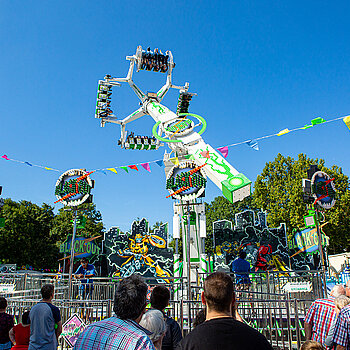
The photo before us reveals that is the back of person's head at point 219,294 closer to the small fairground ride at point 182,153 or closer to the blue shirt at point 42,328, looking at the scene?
the blue shirt at point 42,328

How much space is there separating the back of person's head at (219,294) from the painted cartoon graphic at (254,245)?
2089 centimetres

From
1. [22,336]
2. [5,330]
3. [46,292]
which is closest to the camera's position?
[22,336]

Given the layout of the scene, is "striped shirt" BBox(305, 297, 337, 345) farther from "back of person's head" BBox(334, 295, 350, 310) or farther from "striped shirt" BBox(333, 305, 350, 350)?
"striped shirt" BBox(333, 305, 350, 350)

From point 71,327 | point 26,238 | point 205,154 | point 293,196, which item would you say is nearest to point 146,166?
point 205,154

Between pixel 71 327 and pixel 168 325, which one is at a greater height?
pixel 168 325

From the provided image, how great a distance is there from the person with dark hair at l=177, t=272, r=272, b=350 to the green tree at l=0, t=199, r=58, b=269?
34.2 m

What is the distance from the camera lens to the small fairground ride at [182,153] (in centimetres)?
1316

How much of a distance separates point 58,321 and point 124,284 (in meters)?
2.95

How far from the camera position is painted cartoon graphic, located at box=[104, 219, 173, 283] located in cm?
2012

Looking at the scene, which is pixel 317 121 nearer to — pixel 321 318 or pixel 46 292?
pixel 321 318

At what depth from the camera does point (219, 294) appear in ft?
7.58

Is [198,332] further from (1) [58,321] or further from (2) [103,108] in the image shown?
(2) [103,108]

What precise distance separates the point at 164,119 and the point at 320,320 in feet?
57.3

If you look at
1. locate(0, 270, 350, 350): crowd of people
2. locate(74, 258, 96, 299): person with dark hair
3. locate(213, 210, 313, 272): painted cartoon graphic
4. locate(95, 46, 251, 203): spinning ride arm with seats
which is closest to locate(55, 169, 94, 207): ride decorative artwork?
locate(74, 258, 96, 299): person with dark hair
